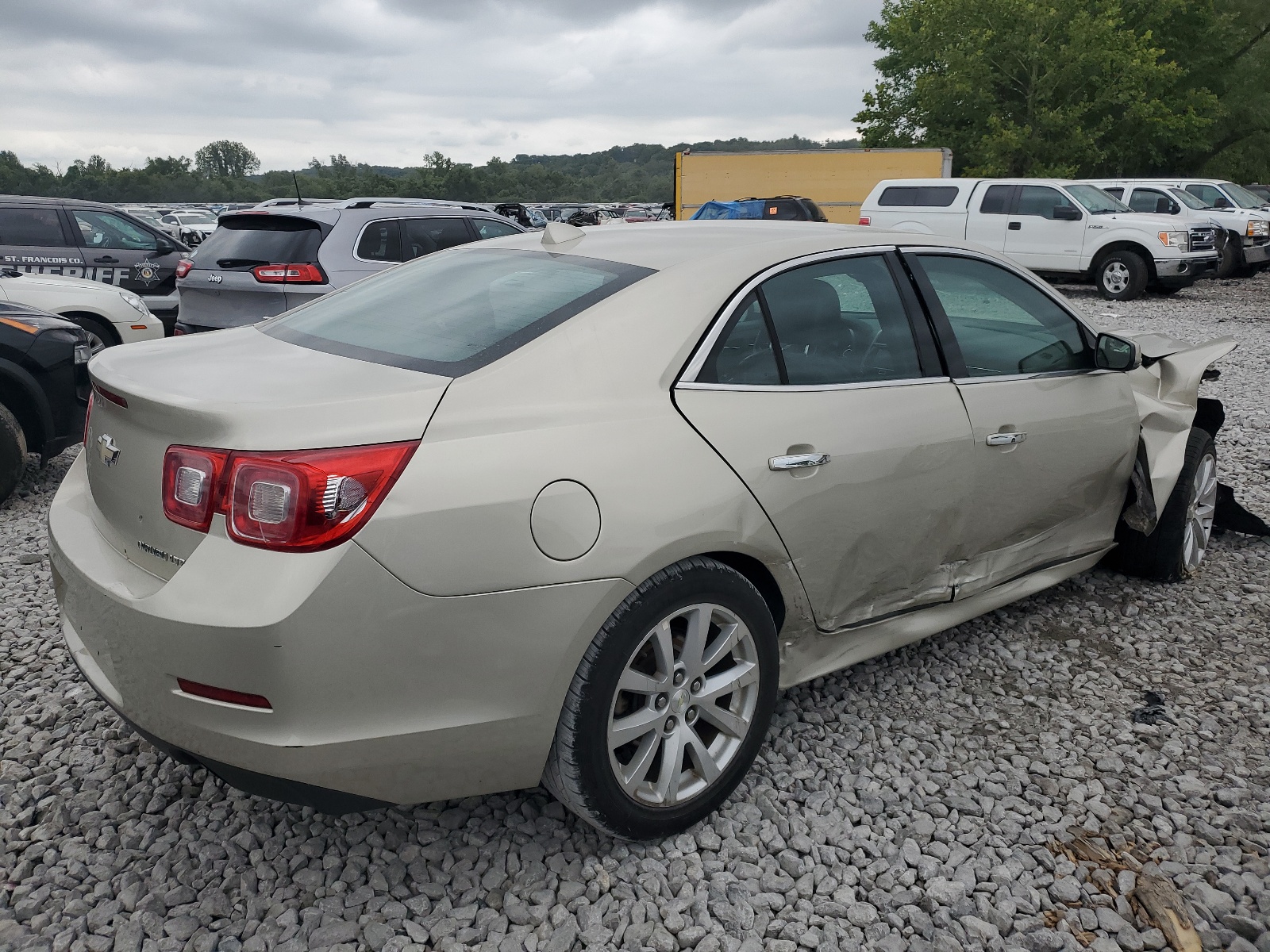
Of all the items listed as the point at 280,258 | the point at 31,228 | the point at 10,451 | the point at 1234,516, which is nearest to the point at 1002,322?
the point at 1234,516

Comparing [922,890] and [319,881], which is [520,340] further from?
[922,890]

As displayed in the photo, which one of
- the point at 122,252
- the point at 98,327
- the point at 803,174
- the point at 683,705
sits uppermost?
the point at 803,174

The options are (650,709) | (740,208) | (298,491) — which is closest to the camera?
(298,491)

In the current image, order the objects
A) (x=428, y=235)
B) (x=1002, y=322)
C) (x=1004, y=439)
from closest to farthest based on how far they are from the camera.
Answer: (x=1004, y=439)
(x=1002, y=322)
(x=428, y=235)

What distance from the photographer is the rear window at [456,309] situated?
2.49 metres

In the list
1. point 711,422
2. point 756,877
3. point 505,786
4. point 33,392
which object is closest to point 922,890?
A: point 756,877

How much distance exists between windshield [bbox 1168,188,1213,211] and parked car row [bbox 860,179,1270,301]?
0.03 metres

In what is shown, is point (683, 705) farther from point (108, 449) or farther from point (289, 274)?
point (289, 274)

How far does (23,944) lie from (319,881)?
0.64 meters

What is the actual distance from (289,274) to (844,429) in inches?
231

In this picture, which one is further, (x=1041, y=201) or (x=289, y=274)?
(x=1041, y=201)

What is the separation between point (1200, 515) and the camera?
4.46m

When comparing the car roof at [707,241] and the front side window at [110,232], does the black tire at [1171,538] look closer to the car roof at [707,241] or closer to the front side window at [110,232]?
the car roof at [707,241]

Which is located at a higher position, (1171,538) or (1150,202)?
(1150,202)
